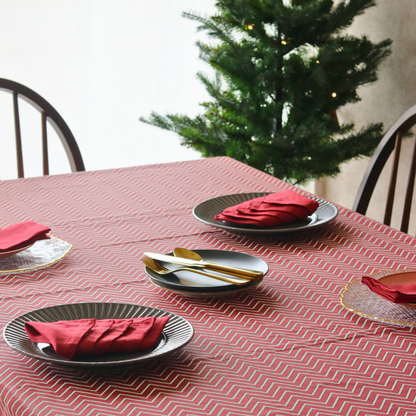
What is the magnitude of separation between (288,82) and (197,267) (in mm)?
1811

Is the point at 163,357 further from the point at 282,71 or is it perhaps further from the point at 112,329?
the point at 282,71

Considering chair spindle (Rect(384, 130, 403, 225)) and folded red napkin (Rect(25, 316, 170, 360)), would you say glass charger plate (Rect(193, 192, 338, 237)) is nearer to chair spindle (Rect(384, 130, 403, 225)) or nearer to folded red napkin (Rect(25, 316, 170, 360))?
chair spindle (Rect(384, 130, 403, 225))

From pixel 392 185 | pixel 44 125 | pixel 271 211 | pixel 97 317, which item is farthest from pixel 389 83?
pixel 97 317

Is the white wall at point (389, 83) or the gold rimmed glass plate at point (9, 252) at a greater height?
the white wall at point (389, 83)

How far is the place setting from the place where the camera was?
96cm

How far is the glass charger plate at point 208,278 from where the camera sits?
82cm

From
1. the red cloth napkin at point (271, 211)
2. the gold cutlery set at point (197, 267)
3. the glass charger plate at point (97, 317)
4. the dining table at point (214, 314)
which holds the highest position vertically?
the red cloth napkin at point (271, 211)

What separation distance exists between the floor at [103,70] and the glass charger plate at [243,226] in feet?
5.92

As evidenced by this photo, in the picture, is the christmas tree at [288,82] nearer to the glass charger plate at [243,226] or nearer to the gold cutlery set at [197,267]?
the glass charger plate at [243,226]

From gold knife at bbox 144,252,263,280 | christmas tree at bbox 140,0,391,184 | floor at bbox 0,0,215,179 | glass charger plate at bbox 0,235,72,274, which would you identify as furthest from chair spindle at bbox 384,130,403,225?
floor at bbox 0,0,215,179

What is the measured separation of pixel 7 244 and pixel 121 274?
197 millimetres

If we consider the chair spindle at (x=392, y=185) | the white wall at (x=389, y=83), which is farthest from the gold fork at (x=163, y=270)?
the white wall at (x=389, y=83)

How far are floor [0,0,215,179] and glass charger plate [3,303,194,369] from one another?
228 cm

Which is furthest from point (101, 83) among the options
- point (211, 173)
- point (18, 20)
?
point (211, 173)
